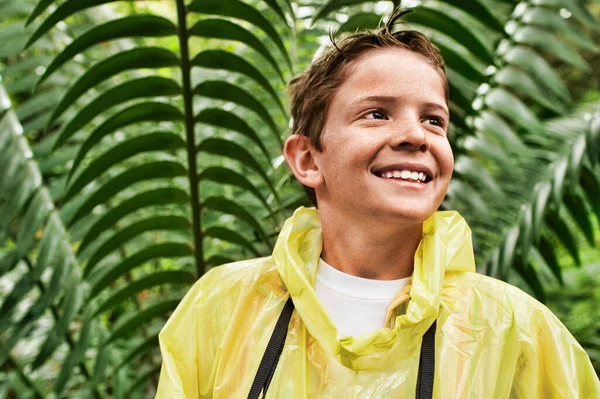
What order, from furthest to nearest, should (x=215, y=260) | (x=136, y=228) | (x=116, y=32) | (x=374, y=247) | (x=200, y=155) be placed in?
(x=200, y=155)
(x=215, y=260)
(x=136, y=228)
(x=116, y=32)
(x=374, y=247)

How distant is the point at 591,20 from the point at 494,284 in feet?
2.92

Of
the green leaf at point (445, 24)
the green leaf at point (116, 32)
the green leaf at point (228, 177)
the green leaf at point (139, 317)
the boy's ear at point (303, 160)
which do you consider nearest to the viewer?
the boy's ear at point (303, 160)

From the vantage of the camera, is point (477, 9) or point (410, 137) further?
point (477, 9)

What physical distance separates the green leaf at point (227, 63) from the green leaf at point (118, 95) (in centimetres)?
8

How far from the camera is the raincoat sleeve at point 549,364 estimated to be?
2.88 feet

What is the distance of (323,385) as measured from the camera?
932 millimetres

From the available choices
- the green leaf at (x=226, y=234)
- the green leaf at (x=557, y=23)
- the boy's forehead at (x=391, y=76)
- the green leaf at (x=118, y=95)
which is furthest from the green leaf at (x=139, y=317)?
the green leaf at (x=557, y=23)

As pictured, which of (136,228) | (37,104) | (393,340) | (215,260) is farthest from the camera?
(37,104)

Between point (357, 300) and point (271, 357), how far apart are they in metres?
0.16

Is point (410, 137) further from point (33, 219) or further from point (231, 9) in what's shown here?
point (33, 219)

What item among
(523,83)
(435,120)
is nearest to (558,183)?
(523,83)

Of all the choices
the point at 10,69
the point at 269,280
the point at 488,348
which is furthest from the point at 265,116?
the point at 10,69

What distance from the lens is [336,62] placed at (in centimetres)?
105

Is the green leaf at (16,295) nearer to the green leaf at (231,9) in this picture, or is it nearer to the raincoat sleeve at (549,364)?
the green leaf at (231,9)
